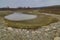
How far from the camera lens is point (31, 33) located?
4.86 feet

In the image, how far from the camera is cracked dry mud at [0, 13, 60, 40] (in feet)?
4.71

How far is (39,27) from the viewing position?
1.53 metres

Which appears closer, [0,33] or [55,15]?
[0,33]

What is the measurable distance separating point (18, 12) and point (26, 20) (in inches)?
6.4

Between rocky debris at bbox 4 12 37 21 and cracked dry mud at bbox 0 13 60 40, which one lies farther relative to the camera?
rocky debris at bbox 4 12 37 21

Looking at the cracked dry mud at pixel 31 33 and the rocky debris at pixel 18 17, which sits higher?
the rocky debris at pixel 18 17

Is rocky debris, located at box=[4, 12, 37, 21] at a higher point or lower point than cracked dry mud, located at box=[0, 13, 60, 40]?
higher

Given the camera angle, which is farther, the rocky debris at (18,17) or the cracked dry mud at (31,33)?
the rocky debris at (18,17)

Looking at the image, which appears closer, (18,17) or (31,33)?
(31,33)

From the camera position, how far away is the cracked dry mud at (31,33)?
1436mm
